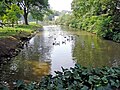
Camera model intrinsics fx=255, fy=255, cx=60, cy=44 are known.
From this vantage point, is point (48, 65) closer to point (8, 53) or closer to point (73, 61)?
point (73, 61)

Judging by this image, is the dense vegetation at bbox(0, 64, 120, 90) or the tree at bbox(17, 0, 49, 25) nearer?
the dense vegetation at bbox(0, 64, 120, 90)

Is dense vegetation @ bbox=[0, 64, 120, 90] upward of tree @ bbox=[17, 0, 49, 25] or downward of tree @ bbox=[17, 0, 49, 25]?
downward

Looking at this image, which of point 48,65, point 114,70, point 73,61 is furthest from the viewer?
point 73,61

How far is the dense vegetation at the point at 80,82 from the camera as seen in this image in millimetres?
8977

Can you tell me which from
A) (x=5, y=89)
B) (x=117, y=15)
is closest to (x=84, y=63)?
(x=5, y=89)

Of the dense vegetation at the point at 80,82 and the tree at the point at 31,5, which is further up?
the tree at the point at 31,5

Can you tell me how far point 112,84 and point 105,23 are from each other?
2782 cm

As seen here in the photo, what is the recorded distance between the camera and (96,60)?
18.7m

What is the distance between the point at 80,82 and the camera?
10.0m

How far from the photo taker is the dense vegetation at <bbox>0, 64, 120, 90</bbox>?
898 centimetres

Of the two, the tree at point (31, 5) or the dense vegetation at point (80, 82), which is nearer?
the dense vegetation at point (80, 82)

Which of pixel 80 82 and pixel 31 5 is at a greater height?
pixel 31 5

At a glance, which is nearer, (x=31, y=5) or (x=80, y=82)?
(x=80, y=82)

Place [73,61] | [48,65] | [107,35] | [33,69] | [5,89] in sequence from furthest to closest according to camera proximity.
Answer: [107,35], [73,61], [48,65], [33,69], [5,89]
